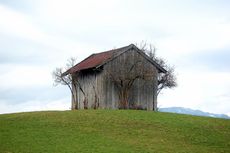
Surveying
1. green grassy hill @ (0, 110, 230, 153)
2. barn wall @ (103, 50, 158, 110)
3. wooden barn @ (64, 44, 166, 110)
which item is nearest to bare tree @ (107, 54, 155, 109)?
wooden barn @ (64, 44, 166, 110)

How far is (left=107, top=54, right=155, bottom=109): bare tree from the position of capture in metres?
49.3

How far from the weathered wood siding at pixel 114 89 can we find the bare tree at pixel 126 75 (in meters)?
0.32

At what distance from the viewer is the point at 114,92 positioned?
49781 mm

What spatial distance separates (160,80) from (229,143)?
40300mm

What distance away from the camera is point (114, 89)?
4988 centimetres

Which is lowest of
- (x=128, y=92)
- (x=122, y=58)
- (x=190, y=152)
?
(x=190, y=152)

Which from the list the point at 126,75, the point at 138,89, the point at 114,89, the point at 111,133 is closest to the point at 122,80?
the point at 126,75

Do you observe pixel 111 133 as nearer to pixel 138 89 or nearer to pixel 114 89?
pixel 114 89

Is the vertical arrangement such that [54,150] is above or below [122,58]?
below

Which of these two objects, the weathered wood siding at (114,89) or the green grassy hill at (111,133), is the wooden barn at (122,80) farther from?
the green grassy hill at (111,133)

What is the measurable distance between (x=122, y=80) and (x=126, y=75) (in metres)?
0.71

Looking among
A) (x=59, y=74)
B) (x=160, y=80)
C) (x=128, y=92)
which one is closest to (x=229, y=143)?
(x=128, y=92)

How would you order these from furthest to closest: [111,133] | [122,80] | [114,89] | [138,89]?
[138,89], [114,89], [122,80], [111,133]

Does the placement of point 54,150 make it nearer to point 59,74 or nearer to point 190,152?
point 190,152
